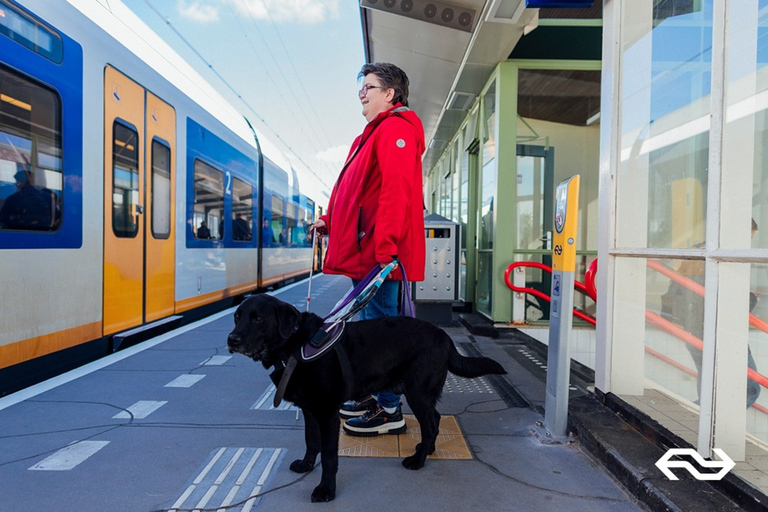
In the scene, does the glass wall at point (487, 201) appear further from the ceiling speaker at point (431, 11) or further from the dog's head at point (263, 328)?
Answer: the dog's head at point (263, 328)

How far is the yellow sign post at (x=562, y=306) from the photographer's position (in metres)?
2.79

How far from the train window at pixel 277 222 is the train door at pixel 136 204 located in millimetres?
5696

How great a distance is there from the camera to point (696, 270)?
2400mm

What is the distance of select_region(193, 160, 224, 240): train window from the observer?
275 inches

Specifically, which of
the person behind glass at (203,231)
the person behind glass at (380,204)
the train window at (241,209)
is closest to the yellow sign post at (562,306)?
the person behind glass at (380,204)

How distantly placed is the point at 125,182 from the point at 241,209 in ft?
13.6

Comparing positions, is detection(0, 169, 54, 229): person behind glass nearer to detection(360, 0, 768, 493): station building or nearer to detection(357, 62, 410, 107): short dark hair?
detection(357, 62, 410, 107): short dark hair

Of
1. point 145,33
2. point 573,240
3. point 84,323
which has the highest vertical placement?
point 145,33

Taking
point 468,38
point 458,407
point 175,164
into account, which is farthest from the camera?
point 468,38

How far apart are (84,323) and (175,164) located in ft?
8.30

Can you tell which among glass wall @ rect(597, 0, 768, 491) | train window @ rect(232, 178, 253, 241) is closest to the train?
train window @ rect(232, 178, 253, 241)

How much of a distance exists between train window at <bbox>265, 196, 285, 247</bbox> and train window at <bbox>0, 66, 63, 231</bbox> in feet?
25.6

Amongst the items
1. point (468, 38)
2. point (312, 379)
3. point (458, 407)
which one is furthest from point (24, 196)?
point (468, 38)

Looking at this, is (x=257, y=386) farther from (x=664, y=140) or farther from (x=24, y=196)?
(x=664, y=140)
